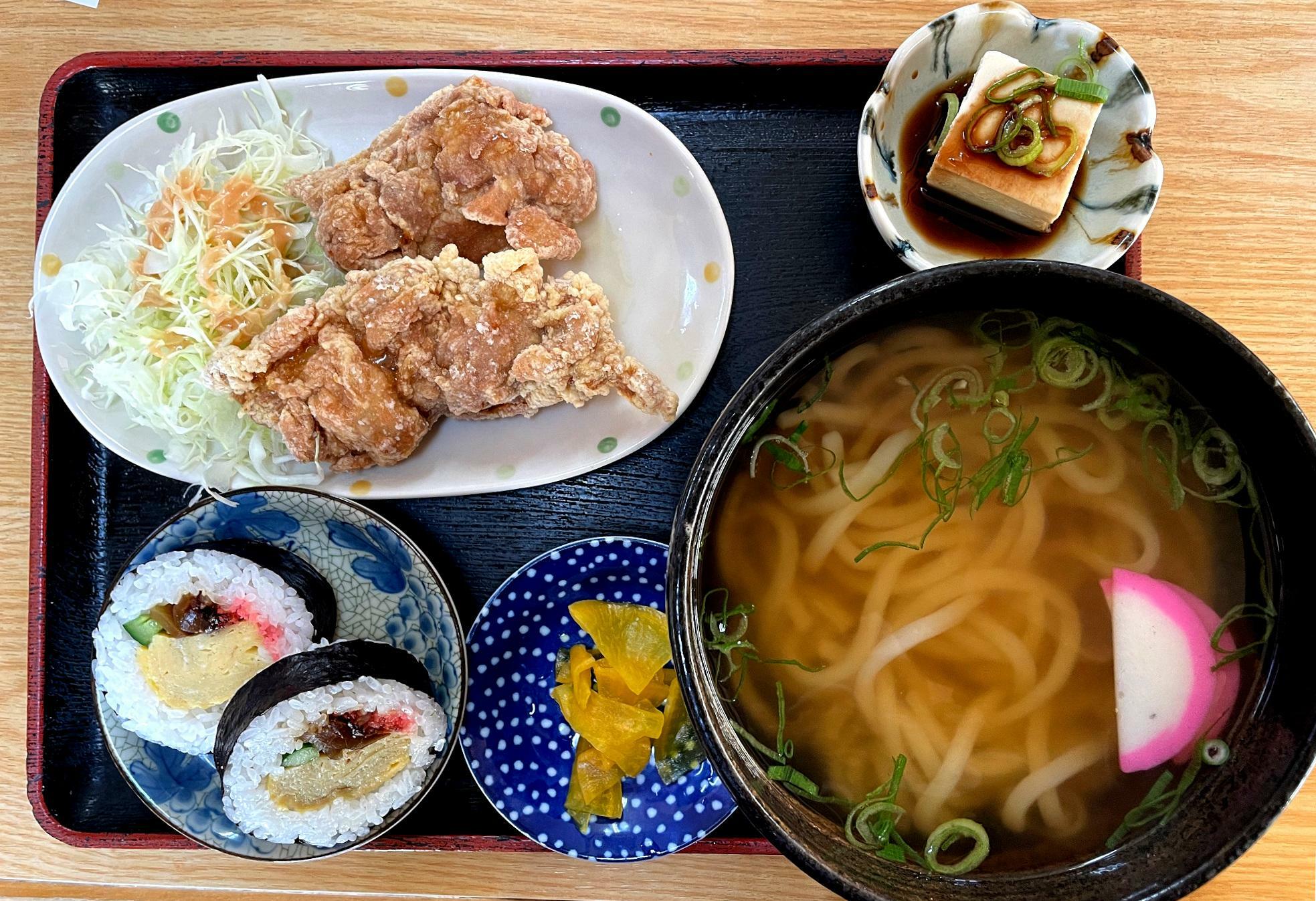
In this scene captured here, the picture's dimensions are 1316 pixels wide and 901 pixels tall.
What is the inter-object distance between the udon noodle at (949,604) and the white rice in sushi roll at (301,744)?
76cm

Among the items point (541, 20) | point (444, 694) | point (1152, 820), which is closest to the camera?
point (1152, 820)

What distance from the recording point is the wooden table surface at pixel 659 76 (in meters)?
2.01

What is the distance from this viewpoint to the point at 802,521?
1428mm

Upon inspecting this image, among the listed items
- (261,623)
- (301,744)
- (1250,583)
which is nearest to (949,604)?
(1250,583)

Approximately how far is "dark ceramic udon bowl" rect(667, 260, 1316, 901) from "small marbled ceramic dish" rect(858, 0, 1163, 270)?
581mm

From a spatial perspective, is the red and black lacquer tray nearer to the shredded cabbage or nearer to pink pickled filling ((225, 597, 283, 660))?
the shredded cabbage

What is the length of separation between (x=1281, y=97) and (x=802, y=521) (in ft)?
5.27

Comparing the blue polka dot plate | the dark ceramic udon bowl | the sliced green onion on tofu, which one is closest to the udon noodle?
the dark ceramic udon bowl

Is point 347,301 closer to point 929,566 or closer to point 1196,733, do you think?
point 929,566

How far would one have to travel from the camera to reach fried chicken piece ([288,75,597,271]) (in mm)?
1932

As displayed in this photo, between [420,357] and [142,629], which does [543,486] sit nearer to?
[420,357]

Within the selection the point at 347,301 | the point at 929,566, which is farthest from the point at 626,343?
the point at 929,566

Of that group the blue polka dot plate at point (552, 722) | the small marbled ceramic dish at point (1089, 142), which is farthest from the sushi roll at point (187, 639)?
the small marbled ceramic dish at point (1089, 142)

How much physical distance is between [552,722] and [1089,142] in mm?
1714
